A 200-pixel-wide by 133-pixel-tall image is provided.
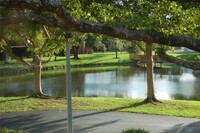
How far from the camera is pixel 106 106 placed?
15.9m

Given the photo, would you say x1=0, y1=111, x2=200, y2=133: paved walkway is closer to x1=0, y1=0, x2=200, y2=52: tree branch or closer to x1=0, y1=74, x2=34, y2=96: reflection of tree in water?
x1=0, y1=0, x2=200, y2=52: tree branch

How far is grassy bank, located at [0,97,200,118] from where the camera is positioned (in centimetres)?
1482

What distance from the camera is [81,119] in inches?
520

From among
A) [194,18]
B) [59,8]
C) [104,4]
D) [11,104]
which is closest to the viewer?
[59,8]

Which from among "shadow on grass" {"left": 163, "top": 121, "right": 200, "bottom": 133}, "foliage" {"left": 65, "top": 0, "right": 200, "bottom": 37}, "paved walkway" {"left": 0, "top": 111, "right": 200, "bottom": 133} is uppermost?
"foliage" {"left": 65, "top": 0, "right": 200, "bottom": 37}

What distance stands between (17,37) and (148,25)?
1220cm

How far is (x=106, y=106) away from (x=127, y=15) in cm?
725

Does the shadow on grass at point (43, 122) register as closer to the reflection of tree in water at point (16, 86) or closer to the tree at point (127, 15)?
the tree at point (127, 15)

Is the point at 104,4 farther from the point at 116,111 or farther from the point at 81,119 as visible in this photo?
the point at 116,111

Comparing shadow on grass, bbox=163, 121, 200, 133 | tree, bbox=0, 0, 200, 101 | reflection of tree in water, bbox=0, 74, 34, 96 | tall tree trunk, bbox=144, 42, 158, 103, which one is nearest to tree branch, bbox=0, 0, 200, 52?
tree, bbox=0, 0, 200, 101

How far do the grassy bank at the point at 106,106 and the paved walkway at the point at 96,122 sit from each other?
800mm

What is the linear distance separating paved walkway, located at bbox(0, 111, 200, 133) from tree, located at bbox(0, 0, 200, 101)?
135 inches

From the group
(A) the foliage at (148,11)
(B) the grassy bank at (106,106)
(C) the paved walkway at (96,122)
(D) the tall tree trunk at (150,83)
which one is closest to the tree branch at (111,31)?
(A) the foliage at (148,11)

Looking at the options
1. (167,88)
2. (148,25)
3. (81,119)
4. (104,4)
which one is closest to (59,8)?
(148,25)
